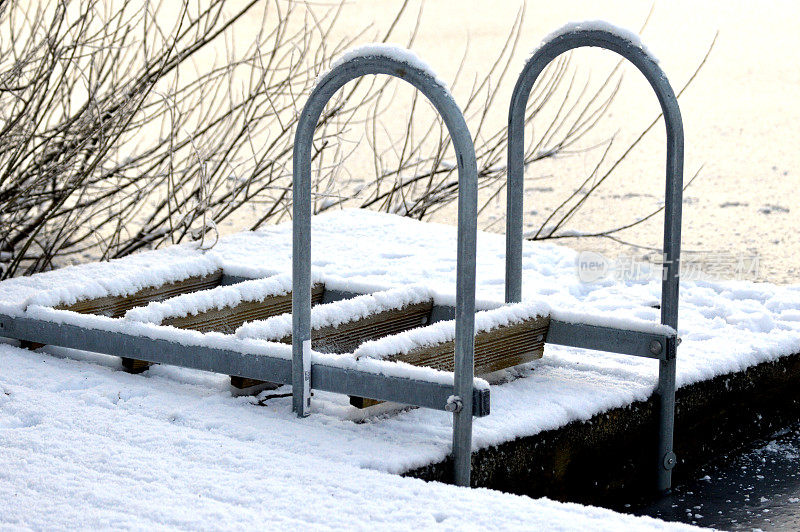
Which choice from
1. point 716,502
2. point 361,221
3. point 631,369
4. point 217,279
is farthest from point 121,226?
point 716,502

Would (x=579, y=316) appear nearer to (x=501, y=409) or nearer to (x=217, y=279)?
(x=501, y=409)

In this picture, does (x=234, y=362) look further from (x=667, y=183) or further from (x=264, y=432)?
(x=667, y=183)

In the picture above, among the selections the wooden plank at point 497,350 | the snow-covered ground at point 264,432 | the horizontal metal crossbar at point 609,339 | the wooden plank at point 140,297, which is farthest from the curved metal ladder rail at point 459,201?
the wooden plank at point 140,297

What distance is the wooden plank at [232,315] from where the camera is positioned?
3.28 m

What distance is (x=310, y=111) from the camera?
2629 millimetres

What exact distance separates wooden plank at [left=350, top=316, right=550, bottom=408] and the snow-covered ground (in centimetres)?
6

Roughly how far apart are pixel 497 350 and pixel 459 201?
2.50 ft

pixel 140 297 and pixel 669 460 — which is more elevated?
pixel 140 297

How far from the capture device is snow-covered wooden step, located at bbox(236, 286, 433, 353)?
3.03 m

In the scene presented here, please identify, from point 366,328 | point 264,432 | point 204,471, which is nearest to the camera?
point 204,471

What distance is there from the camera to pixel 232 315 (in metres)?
3.38

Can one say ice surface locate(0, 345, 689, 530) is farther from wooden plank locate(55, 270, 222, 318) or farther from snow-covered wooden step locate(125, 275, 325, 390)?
wooden plank locate(55, 270, 222, 318)

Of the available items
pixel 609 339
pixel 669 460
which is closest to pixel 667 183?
pixel 609 339

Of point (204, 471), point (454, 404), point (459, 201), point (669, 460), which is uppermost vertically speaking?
point (459, 201)
